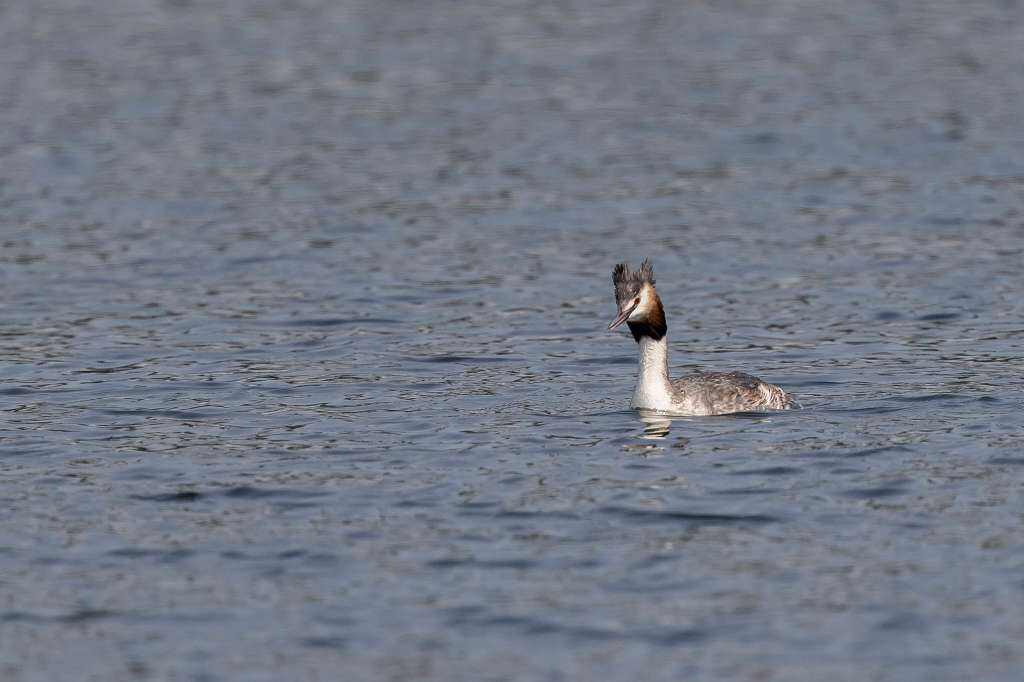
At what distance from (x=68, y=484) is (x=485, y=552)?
13.7 ft

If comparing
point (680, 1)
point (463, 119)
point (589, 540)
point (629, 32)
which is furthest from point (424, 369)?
point (680, 1)

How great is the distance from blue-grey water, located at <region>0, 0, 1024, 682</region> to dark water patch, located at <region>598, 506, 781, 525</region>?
0.04 meters

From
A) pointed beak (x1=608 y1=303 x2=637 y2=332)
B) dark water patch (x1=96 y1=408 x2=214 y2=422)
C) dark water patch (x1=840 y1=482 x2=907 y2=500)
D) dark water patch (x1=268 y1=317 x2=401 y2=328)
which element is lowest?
dark water patch (x1=840 y1=482 x2=907 y2=500)

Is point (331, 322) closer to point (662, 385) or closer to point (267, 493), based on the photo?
point (662, 385)

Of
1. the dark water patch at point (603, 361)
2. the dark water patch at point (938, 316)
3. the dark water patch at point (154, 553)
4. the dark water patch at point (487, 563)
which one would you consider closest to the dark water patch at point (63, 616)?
the dark water patch at point (154, 553)

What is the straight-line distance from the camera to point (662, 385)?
62.7 feet

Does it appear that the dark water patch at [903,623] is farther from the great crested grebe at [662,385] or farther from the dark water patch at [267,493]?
the great crested grebe at [662,385]

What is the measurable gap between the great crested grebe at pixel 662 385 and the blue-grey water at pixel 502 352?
33cm

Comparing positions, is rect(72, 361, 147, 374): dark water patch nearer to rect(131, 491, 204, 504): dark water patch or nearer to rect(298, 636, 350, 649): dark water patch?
rect(131, 491, 204, 504): dark water patch

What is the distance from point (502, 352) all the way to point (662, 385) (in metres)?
3.63

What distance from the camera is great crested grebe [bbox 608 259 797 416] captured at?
19.0 metres

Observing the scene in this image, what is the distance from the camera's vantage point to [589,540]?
48.4 feet

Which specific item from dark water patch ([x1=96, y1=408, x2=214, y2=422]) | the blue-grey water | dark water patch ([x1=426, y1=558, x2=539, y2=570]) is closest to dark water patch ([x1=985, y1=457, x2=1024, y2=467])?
the blue-grey water

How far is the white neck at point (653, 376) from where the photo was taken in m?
19.0
